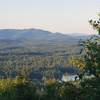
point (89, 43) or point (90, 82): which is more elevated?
point (89, 43)

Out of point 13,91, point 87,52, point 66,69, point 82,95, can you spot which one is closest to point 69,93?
point 82,95

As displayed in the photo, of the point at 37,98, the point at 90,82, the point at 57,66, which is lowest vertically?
the point at 57,66

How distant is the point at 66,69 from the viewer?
568ft

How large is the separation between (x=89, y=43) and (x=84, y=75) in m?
1.79

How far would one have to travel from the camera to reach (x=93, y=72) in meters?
19.8

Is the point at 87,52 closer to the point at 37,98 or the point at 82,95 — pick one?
the point at 82,95

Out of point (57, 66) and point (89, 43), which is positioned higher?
point (89, 43)

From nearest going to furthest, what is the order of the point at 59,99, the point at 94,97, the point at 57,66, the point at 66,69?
the point at 94,97, the point at 59,99, the point at 66,69, the point at 57,66

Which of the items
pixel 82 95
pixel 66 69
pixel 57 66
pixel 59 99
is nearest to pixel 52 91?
pixel 59 99

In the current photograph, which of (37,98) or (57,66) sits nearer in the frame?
(37,98)

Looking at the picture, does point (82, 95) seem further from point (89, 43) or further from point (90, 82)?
point (89, 43)

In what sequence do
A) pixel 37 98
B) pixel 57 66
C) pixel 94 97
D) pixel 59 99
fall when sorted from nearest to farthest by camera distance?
pixel 94 97
pixel 59 99
pixel 37 98
pixel 57 66

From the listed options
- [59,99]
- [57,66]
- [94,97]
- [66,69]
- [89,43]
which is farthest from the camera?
[57,66]

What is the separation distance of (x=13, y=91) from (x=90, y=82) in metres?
5.75
